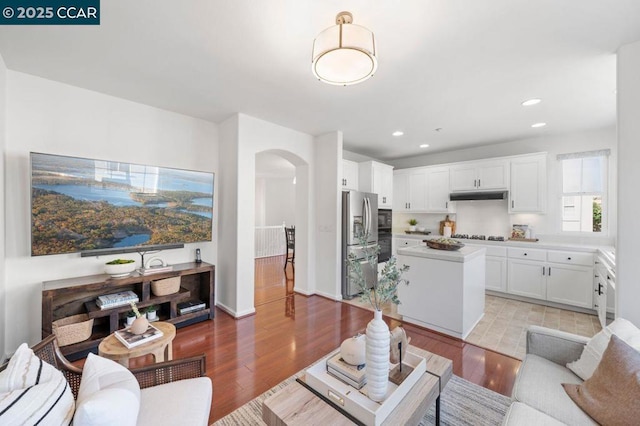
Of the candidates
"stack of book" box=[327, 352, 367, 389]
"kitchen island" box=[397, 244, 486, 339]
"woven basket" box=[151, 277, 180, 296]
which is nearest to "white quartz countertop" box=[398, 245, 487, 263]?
"kitchen island" box=[397, 244, 486, 339]

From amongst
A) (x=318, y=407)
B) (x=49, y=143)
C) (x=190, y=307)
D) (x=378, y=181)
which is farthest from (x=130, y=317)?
(x=378, y=181)

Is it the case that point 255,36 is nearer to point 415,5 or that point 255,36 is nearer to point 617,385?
point 415,5

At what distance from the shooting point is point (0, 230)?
228 centimetres

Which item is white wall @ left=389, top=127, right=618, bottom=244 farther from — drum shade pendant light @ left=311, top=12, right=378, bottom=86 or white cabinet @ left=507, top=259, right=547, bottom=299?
drum shade pendant light @ left=311, top=12, right=378, bottom=86

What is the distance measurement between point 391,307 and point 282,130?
2988 millimetres

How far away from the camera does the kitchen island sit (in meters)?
2.88

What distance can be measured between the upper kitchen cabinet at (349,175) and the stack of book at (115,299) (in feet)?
10.6

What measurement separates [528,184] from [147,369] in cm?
536

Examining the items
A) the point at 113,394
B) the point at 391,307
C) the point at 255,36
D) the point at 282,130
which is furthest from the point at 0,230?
the point at 391,307

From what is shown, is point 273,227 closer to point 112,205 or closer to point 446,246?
point 112,205

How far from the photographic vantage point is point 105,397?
Answer: 977 millimetres

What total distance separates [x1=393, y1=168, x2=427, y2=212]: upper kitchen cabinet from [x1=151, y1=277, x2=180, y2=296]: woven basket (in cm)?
447

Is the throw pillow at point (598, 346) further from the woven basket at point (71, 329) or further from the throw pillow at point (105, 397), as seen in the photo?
the woven basket at point (71, 329)

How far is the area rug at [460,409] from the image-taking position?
5.78 feet
